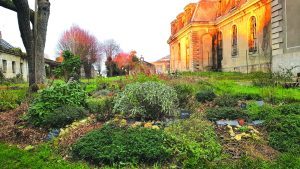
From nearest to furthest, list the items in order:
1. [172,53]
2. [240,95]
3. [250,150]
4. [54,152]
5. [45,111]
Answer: [250,150] < [54,152] < [45,111] < [240,95] < [172,53]

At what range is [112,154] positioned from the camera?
4531 mm

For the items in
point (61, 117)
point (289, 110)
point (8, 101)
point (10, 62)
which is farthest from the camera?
point (10, 62)

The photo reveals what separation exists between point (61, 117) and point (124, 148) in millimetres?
2573

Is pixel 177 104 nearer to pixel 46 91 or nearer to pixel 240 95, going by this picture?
pixel 240 95

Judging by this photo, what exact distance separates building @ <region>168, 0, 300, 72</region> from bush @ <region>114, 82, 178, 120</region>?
37.4 ft

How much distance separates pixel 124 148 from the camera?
15.2ft

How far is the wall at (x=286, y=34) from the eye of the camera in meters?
15.7

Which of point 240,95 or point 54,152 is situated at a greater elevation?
point 240,95

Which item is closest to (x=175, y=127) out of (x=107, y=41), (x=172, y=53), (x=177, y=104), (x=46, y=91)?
(x=177, y=104)

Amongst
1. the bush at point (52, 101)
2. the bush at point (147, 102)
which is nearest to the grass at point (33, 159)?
the bush at point (52, 101)

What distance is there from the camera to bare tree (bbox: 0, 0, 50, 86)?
14.1 m

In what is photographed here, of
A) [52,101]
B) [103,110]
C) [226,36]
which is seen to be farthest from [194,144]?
→ [226,36]

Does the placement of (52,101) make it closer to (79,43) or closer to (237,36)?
(237,36)

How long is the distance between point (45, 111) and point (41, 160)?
2.38 m
